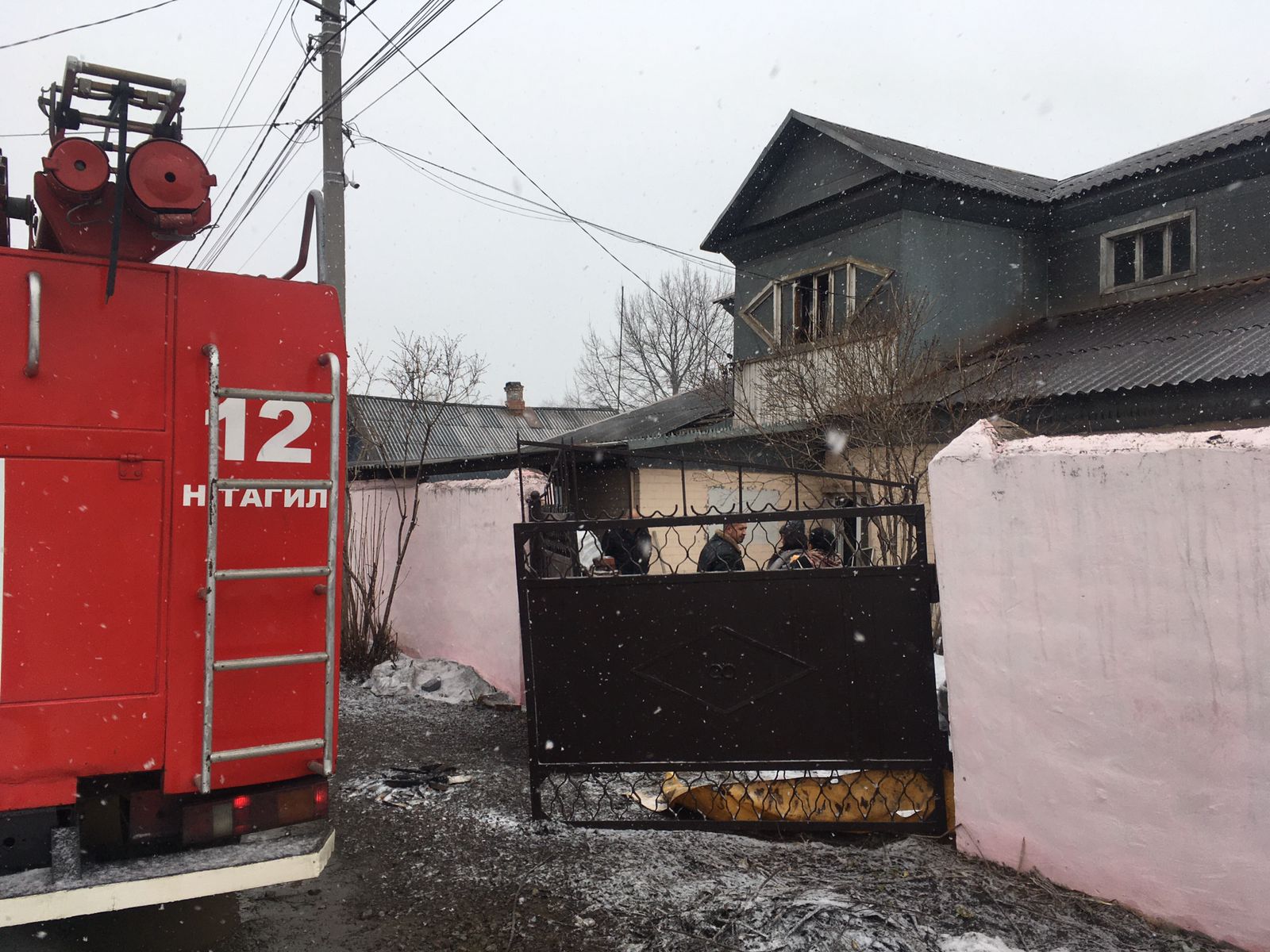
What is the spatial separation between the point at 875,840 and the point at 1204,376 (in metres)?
7.04

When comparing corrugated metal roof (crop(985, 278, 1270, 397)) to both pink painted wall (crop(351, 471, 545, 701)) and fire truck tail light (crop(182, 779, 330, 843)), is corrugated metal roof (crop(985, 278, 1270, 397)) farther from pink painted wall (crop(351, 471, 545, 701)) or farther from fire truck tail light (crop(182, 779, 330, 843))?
fire truck tail light (crop(182, 779, 330, 843))

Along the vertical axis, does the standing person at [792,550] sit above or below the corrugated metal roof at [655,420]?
below

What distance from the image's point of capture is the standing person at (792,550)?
17.2ft

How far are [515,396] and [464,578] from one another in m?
23.2

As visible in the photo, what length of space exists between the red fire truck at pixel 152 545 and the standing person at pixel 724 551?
325 centimetres

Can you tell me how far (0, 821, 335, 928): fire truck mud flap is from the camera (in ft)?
8.77

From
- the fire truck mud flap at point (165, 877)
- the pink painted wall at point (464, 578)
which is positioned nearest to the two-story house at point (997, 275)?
the pink painted wall at point (464, 578)

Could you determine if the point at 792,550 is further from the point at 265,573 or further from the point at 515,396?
the point at 515,396

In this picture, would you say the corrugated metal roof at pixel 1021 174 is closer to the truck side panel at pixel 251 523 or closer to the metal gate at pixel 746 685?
the metal gate at pixel 746 685

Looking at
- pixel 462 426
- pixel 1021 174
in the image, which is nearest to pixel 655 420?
pixel 1021 174

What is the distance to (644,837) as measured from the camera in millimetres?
A: 4504

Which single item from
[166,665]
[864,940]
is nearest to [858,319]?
[864,940]

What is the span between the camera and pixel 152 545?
3.01m

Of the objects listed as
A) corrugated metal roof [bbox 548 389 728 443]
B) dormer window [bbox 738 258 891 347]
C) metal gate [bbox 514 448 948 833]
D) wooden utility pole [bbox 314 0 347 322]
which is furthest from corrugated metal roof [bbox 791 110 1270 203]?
metal gate [bbox 514 448 948 833]
